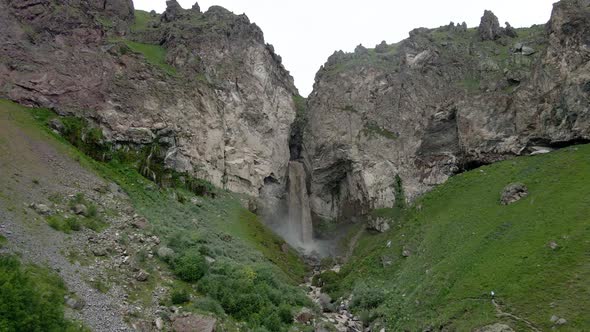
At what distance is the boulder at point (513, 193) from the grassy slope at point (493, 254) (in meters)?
1.02

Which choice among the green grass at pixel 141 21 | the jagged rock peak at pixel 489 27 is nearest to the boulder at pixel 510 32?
the jagged rock peak at pixel 489 27

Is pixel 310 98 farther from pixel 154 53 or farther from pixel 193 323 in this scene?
pixel 193 323

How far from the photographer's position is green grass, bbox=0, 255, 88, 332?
20.6m

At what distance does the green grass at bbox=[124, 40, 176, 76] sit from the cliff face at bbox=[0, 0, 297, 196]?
281 millimetres

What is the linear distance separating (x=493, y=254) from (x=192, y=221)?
36.1 meters

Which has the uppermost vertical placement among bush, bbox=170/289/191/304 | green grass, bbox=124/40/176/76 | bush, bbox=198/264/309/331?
green grass, bbox=124/40/176/76

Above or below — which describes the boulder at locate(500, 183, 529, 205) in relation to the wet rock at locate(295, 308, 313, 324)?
above

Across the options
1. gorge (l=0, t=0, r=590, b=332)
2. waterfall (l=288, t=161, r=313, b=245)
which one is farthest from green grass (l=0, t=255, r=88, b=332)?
waterfall (l=288, t=161, r=313, b=245)

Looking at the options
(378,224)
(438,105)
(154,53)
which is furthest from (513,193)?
(154,53)

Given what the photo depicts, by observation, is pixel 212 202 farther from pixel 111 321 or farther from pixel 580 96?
pixel 580 96

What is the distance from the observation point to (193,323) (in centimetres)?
3170

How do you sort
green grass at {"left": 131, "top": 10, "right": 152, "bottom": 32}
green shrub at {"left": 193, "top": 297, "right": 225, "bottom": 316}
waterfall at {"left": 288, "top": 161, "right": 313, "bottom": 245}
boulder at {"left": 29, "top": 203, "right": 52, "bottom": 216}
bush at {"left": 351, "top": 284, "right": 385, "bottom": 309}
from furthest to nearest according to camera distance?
green grass at {"left": 131, "top": 10, "right": 152, "bottom": 32} < waterfall at {"left": 288, "top": 161, "right": 313, "bottom": 245} < bush at {"left": 351, "top": 284, "right": 385, "bottom": 309} < boulder at {"left": 29, "top": 203, "right": 52, "bottom": 216} < green shrub at {"left": 193, "top": 297, "right": 225, "bottom": 316}

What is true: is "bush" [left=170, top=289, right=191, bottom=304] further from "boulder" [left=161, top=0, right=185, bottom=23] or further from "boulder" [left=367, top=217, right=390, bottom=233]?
"boulder" [left=161, top=0, right=185, bottom=23]

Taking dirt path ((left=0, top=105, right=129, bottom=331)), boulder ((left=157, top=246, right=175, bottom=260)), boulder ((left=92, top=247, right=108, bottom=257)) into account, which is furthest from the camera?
boulder ((left=157, top=246, right=175, bottom=260))
